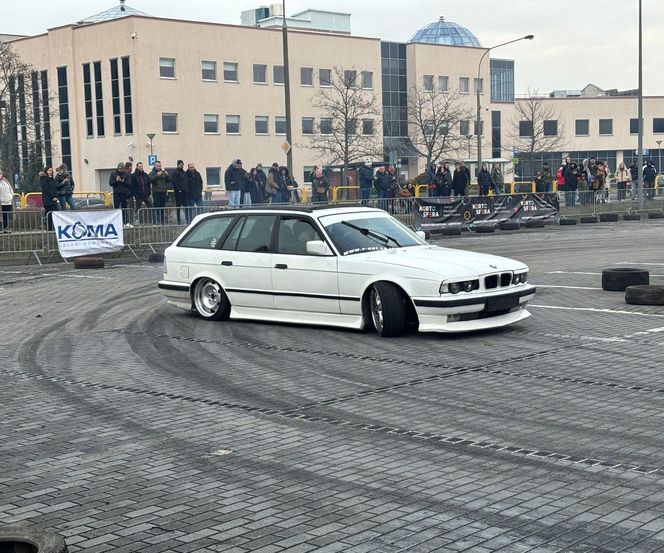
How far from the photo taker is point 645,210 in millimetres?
44781

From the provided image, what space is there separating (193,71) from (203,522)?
7216cm

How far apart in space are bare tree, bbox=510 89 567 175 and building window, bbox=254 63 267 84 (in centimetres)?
2914

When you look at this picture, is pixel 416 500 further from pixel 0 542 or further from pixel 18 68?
pixel 18 68

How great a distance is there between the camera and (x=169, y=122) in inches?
2923

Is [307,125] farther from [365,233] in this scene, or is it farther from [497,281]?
[497,281]

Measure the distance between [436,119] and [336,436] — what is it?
7830 centimetres

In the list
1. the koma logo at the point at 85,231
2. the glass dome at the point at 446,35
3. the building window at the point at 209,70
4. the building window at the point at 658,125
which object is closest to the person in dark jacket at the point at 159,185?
the koma logo at the point at 85,231

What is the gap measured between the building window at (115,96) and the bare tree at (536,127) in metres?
40.6

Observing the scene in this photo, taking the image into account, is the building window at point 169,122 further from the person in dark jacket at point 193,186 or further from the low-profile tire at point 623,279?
the low-profile tire at point 623,279

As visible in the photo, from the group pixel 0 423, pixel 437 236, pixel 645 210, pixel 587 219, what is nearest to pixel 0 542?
pixel 0 423

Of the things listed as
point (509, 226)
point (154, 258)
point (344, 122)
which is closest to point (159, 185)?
point (154, 258)

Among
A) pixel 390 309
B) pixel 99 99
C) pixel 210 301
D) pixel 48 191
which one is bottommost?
pixel 210 301

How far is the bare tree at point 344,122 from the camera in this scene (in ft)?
253

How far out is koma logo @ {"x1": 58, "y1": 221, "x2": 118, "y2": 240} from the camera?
24719mm
